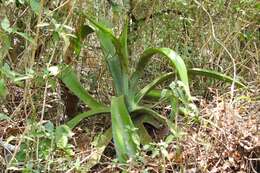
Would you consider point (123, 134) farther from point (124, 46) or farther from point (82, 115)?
point (124, 46)

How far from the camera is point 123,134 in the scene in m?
1.80

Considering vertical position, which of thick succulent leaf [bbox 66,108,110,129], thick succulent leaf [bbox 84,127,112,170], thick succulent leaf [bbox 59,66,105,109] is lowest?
thick succulent leaf [bbox 84,127,112,170]

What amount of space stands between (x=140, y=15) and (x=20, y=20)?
2.25 feet

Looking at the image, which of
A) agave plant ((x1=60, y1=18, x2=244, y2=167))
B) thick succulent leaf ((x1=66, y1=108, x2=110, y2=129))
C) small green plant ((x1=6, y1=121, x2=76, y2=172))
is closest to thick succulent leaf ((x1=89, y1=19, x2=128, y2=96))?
agave plant ((x1=60, y1=18, x2=244, y2=167))

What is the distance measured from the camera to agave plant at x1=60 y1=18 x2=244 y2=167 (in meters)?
1.79

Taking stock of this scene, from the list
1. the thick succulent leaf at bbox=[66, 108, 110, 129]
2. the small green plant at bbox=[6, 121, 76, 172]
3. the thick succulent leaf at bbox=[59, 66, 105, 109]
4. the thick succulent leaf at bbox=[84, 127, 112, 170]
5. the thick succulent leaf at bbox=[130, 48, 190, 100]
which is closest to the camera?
the small green plant at bbox=[6, 121, 76, 172]

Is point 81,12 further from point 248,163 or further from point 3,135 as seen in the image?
point 248,163

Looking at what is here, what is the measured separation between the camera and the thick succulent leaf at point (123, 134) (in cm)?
173

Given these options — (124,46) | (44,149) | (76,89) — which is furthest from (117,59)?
(44,149)

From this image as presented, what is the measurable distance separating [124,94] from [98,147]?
32 cm

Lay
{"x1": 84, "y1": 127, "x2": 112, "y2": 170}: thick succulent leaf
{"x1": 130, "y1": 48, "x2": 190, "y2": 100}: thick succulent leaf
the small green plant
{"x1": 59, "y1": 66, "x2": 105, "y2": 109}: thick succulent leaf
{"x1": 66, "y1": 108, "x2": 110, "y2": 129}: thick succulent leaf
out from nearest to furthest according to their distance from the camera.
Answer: the small green plant, {"x1": 84, "y1": 127, "x2": 112, "y2": 170}: thick succulent leaf, {"x1": 130, "y1": 48, "x2": 190, "y2": 100}: thick succulent leaf, {"x1": 66, "y1": 108, "x2": 110, "y2": 129}: thick succulent leaf, {"x1": 59, "y1": 66, "x2": 105, "y2": 109}: thick succulent leaf

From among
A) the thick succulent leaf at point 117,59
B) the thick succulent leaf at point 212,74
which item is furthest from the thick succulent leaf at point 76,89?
the thick succulent leaf at point 212,74

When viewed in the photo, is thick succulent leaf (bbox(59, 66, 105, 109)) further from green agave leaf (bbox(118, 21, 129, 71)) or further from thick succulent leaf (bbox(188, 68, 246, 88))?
thick succulent leaf (bbox(188, 68, 246, 88))

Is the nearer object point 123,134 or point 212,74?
point 123,134
